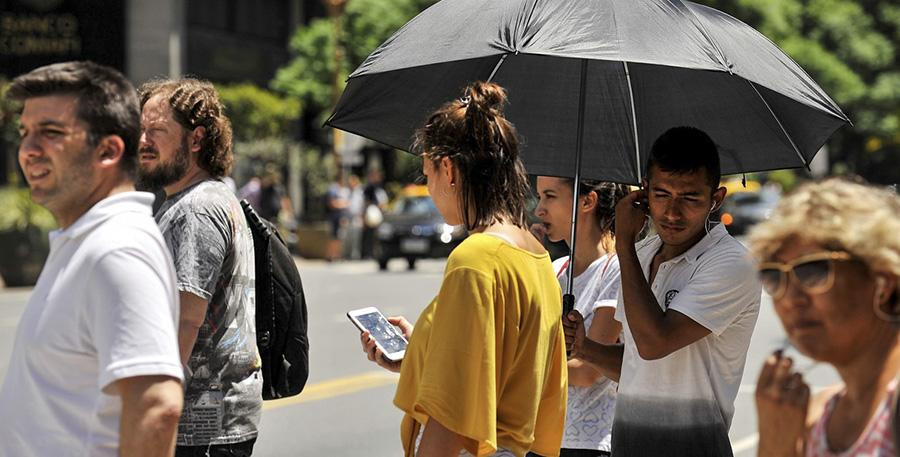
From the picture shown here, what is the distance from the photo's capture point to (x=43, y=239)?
2150 cm

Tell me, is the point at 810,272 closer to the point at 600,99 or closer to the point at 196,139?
the point at 196,139

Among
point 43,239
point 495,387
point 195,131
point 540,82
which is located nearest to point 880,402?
point 495,387

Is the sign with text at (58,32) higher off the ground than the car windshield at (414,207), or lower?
higher

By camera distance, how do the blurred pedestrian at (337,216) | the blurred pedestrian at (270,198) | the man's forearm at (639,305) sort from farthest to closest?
the blurred pedestrian at (337,216), the blurred pedestrian at (270,198), the man's forearm at (639,305)

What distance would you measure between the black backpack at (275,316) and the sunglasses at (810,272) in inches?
92.2

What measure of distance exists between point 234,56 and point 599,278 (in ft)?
116

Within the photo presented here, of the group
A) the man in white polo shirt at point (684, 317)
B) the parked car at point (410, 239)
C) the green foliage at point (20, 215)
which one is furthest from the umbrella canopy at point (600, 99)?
the parked car at point (410, 239)

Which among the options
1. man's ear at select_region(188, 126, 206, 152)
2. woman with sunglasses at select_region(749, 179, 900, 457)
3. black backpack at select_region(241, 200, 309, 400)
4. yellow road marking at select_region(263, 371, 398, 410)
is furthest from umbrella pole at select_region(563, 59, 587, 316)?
yellow road marking at select_region(263, 371, 398, 410)

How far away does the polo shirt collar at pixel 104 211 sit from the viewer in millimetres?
2750

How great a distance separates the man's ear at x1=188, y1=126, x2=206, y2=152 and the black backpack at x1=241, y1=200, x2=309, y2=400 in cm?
31

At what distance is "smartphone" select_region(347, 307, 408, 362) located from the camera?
3.90m

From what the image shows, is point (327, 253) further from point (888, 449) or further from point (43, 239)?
point (888, 449)

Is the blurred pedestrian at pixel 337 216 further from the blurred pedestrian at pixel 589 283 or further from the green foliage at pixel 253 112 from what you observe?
the blurred pedestrian at pixel 589 283

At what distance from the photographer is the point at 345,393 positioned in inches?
438
